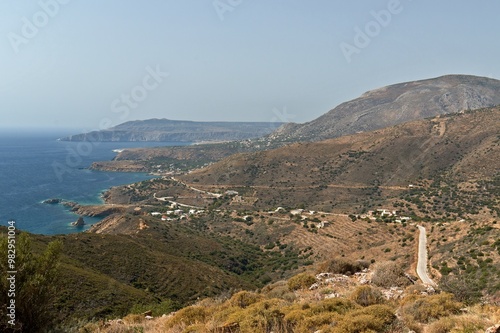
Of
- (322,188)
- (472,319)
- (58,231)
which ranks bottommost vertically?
(58,231)

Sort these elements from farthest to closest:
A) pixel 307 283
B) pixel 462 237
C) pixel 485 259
Result: pixel 462 237, pixel 485 259, pixel 307 283

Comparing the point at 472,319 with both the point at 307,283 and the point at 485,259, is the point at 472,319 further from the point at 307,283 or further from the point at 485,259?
the point at 485,259

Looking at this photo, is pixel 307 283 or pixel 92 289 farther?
pixel 92 289

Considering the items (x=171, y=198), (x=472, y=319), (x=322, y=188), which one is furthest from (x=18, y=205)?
(x=472, y=319)

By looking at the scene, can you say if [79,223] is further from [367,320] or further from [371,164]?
[367,320]

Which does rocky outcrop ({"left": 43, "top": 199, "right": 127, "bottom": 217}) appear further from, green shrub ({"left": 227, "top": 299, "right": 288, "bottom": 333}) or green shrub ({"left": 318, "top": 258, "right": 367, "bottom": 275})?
green shrub ({"left": 227, "top": 299, "right": 288, "bottom": 333})

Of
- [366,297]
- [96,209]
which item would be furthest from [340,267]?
[96,209]
